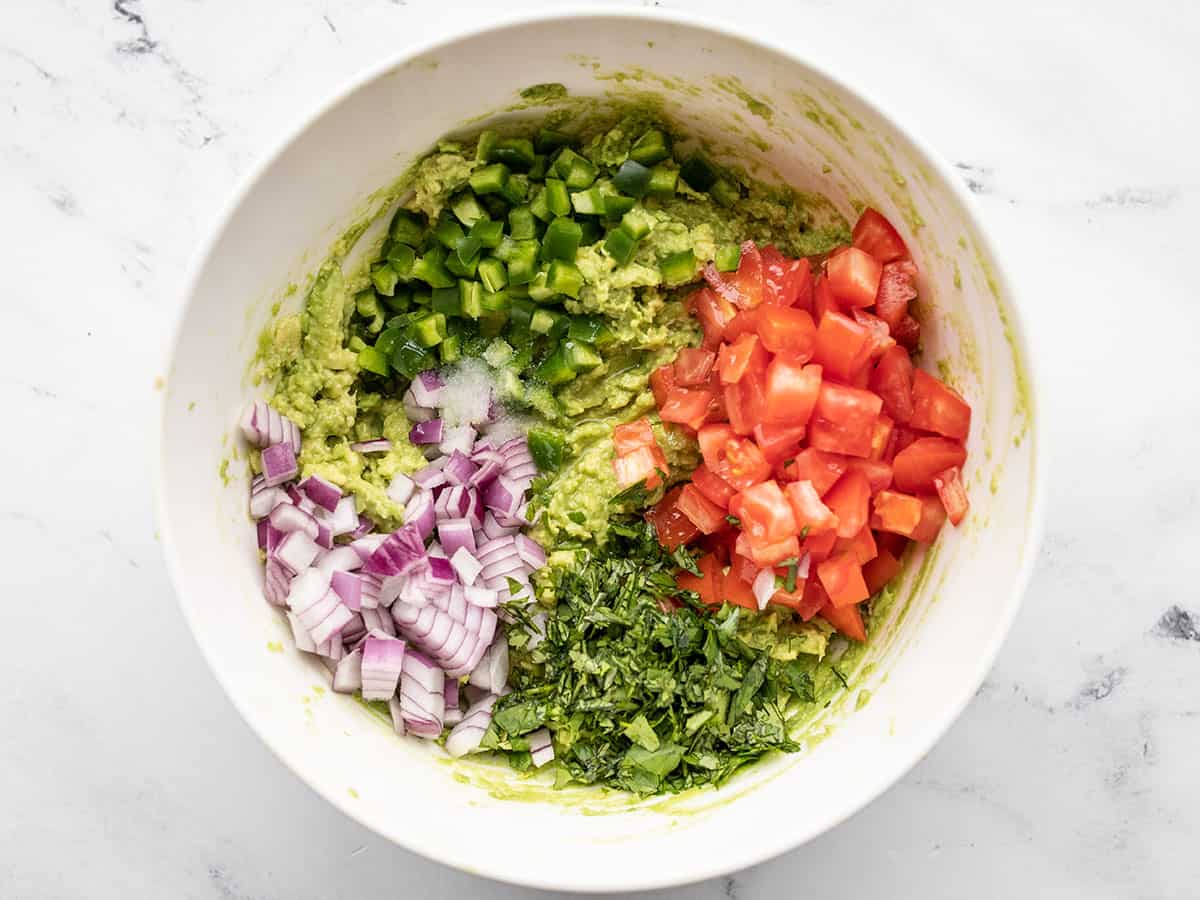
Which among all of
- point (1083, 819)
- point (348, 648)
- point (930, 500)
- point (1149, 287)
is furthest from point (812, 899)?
point (1149, 287)

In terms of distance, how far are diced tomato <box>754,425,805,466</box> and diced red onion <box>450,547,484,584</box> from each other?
63 cm

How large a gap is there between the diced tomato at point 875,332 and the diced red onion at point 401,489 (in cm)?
97

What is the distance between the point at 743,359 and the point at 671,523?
41 centimetres

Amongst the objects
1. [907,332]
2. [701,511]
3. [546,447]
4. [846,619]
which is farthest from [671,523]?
[907,332]

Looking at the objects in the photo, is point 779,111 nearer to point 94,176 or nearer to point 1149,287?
point 1149,287

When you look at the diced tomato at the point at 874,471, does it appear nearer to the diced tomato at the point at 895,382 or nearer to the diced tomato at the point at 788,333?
the diced tomato at the point at 895,382

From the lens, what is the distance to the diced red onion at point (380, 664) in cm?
205

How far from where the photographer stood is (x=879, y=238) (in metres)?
2.10

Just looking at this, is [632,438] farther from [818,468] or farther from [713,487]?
[818,468]

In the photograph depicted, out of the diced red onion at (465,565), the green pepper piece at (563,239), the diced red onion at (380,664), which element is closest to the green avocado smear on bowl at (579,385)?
the green pepper piece at (563,239)

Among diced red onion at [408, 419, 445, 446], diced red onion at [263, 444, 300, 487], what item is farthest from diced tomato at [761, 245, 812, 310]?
diced red onion at [263, 444, 300, 487]

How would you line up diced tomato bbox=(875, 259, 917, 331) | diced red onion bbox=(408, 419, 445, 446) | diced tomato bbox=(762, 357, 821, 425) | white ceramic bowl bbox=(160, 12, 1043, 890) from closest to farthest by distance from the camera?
white ceramic bowl bbox=(160, 12, 1043, 890), diced tomato bbox=(762, 357, 821, 425), diced tomato bbox=(875, 259, 917, 331), diced red onion bbox=(408, 419, 445, 446)

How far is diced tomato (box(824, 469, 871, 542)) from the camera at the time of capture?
2.02 m

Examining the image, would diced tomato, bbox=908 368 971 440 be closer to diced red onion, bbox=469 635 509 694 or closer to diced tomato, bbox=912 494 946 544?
diced tomato, bbox=912 494 946 544
